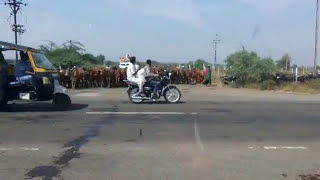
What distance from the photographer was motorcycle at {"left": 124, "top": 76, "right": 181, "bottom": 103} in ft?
61.4

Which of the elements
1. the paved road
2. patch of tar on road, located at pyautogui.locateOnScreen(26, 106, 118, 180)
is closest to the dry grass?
the paved road

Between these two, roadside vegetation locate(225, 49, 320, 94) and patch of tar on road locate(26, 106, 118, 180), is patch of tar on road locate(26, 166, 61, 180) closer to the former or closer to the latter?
patch of tar on road locate(26, 106, 118, 180)

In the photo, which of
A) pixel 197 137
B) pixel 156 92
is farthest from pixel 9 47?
pixel 197 137

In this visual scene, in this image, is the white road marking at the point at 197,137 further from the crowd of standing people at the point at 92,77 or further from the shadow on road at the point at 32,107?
the crowd of standing people at the point at 92,77

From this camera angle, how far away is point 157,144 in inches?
377

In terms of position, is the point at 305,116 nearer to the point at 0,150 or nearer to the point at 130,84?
the point at 130,84

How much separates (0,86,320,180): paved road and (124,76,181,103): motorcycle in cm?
322

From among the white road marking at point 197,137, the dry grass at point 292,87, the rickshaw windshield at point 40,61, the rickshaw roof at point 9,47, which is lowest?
the white road marking at point 197,137

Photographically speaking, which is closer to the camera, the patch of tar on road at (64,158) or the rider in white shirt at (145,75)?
the patch of tar on road at (64,158)

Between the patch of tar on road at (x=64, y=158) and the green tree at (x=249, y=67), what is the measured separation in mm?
25705

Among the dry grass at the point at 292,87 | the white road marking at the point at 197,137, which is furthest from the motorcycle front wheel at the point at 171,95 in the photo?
the dry grass at the point at 292,87

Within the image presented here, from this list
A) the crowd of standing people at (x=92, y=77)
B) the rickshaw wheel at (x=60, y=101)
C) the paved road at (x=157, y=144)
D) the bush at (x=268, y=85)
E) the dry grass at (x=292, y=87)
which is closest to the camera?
the paved road at (x=157, y=144)

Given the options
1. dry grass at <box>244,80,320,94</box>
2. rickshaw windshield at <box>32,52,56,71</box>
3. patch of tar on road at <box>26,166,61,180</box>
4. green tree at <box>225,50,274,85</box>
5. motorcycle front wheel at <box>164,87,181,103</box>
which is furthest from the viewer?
green tree at <box>225,50,274,85</box>

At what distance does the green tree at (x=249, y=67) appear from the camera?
35.8 metres
